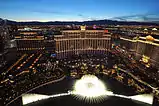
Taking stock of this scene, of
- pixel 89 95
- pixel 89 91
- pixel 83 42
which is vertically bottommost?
pixel 89 95

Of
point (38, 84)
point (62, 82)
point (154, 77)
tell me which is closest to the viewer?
point (38, 84)

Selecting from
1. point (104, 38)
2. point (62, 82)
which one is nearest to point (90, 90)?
point (62, 82)

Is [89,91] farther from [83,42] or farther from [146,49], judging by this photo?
[146,49]

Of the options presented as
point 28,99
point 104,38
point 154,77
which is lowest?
point 154,77

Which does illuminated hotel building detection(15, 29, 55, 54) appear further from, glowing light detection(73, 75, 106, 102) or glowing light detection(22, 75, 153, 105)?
glowing light detection(73, 75, 106, 102)

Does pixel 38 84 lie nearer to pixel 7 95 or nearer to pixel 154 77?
pixel 7 95

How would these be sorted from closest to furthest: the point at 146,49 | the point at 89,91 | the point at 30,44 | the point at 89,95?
1. the point at 89,95
2. the point at 89,91
3. the point at 146,49
4. the point at 30,44

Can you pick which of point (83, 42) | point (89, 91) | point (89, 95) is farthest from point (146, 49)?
point (89, 95)

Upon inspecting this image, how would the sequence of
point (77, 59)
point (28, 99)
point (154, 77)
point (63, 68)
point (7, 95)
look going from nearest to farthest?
point (28, 99)
point (7, 95)
point (154, 77)
point (63, 68)
point (77, 59)
